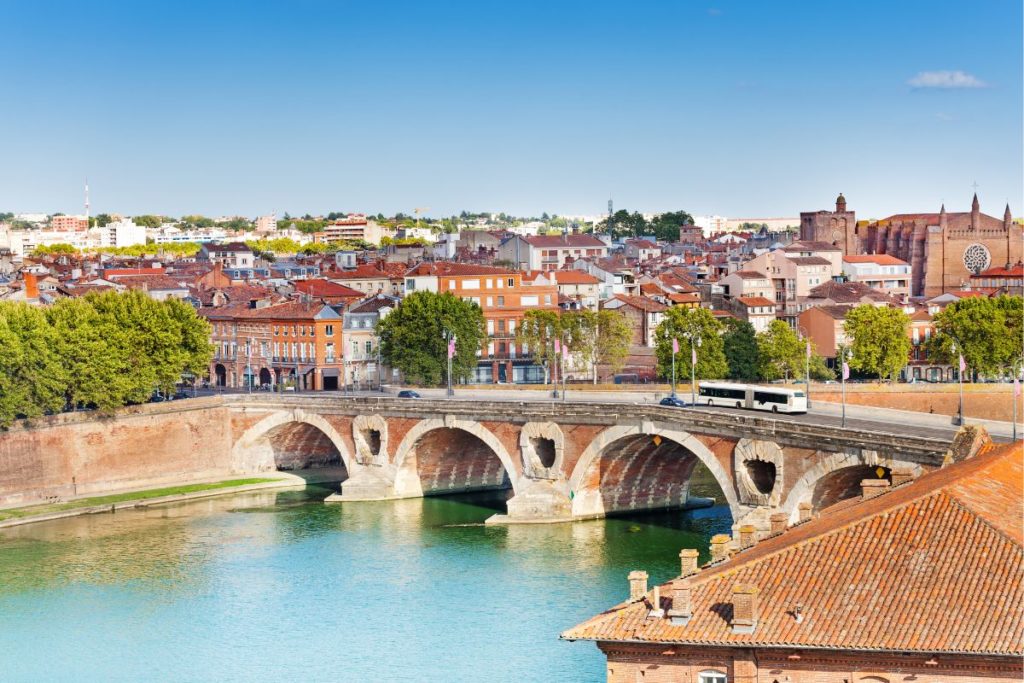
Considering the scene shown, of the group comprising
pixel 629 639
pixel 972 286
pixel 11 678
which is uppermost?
pixel 972 286

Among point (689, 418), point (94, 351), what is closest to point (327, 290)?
point (94, 351)

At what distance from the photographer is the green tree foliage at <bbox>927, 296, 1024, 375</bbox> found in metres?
93.9

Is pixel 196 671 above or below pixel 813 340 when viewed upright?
below

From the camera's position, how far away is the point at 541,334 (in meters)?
103

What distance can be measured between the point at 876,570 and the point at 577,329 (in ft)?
246

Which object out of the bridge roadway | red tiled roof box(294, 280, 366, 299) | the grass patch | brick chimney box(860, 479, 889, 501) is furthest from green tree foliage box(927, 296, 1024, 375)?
brick chimney box(860, 479, 889, 501)

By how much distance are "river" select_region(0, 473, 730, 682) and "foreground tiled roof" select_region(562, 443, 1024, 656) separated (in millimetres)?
16947

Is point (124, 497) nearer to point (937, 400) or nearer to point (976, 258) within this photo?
point (937, 400)

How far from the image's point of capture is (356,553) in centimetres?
6288

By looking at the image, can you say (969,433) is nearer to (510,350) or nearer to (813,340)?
(510,350)

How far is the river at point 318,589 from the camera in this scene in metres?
47.8

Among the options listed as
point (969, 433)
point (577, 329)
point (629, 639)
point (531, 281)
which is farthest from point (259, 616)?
point (531, 281)

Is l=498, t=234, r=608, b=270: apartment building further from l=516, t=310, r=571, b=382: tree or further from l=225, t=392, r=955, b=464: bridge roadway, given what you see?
l=225, t=392, r=955, b=464: bridge roadway

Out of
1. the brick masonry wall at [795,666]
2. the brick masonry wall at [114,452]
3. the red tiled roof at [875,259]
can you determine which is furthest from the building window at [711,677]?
the red tiled roof at [875,259]
